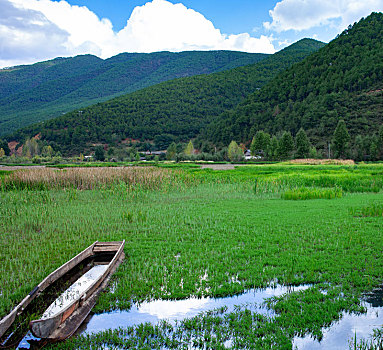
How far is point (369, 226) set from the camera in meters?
10.6

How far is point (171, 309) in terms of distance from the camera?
5520 millimetres

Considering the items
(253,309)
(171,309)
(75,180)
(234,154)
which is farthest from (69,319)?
(234,154)

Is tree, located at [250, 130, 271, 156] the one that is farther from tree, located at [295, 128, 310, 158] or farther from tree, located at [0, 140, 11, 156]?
tree, located at [0, 140, 11, 156]

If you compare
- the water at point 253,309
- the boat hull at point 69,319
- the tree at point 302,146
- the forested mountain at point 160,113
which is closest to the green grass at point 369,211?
the water at point 253,309

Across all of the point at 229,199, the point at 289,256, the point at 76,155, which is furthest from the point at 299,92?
the point at 289,256

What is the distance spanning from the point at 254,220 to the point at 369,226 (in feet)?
12.6

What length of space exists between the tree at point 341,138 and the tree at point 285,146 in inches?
312

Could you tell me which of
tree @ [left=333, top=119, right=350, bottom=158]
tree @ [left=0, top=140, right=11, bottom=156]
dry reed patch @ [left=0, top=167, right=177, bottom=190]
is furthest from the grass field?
tree @ [left=0, top=140, right=11, bottom=156]

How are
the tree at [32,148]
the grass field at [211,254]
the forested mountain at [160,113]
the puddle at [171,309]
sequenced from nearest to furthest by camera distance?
1. the grass field at [211,254]
2. the puddle at [171,309]
3. the tree at [32,148]
4. the forested mountain at [160,113]

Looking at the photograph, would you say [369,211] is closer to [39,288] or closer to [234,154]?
[39,288]

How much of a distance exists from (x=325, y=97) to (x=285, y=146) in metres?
24.5

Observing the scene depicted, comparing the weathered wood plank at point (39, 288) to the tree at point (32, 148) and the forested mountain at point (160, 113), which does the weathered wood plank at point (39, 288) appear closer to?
the tree at point (32, 148)

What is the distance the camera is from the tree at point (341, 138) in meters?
57.9

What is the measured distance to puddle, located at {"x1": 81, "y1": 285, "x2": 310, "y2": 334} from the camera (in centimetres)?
504
